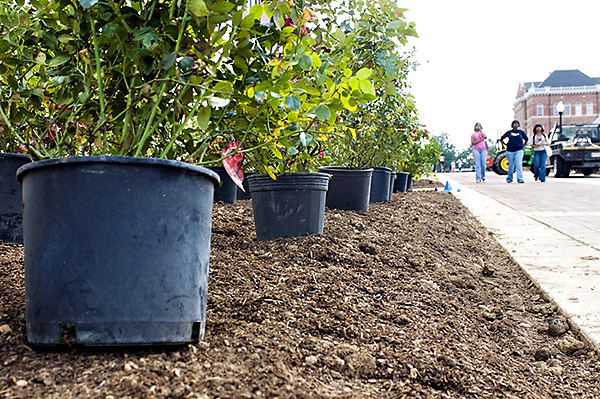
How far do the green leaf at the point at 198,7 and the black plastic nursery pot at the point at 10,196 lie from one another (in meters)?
1.69

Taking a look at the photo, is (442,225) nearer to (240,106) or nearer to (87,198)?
(240,106)

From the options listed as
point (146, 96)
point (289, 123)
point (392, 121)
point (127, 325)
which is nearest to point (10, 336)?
point (127, 325)

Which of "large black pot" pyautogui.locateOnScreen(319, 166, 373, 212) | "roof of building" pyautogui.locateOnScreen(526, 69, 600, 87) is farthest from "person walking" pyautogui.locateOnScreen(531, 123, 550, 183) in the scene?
"roof of building" pyautogui.locateOnScreen(526, 69, 600, 87)

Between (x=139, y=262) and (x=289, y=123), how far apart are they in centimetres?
82

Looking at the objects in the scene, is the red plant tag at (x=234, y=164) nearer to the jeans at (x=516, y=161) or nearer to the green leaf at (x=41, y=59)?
the green leaf at (x=41, y=59)

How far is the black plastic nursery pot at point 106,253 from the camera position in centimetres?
138

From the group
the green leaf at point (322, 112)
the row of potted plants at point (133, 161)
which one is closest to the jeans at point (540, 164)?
the row of potted plants at point (133, 161)

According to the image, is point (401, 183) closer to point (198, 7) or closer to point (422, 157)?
point (422, 157)

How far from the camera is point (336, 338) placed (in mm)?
1826

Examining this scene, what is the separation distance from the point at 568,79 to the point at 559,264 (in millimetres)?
81042

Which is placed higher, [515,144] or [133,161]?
[515,144]

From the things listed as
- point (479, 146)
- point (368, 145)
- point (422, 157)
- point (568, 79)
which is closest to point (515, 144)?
point (479, 146)

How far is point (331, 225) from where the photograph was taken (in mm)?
3859

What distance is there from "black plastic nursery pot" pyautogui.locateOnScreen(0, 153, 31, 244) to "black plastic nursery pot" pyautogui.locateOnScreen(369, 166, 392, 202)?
13.9 ft
